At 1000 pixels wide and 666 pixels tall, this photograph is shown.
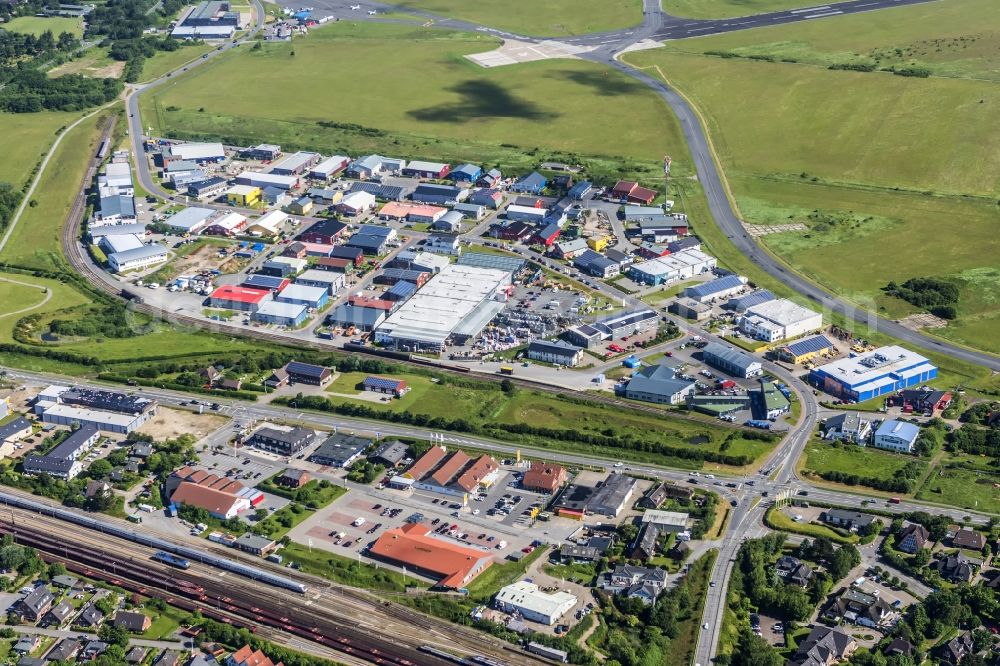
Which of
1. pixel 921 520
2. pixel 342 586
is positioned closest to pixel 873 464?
pixel 921 520

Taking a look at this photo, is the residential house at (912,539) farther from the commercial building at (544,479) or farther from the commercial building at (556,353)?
the commercial building at (556,353)

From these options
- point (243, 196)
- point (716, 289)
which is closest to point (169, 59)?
point (243, 196)

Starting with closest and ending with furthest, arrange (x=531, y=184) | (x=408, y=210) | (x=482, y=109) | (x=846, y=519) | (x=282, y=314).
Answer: (x=846, y=519), (x=282, y=314), (x=408, y=210), (x=531, y=184), (x=482, y=109)

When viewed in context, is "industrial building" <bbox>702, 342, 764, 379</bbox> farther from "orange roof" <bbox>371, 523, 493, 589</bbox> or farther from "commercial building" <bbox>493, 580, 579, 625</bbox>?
"commercial building" <bbox>493, 580, 579, 625</bbox>

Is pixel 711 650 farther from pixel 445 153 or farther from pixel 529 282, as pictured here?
pixel 445 153

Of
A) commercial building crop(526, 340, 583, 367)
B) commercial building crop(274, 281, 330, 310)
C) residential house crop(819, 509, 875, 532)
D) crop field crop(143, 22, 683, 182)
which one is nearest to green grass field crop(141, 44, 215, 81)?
crop field crop(143, 22, 683, 182)

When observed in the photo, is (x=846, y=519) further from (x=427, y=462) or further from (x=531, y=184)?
(x=531, y=184)
